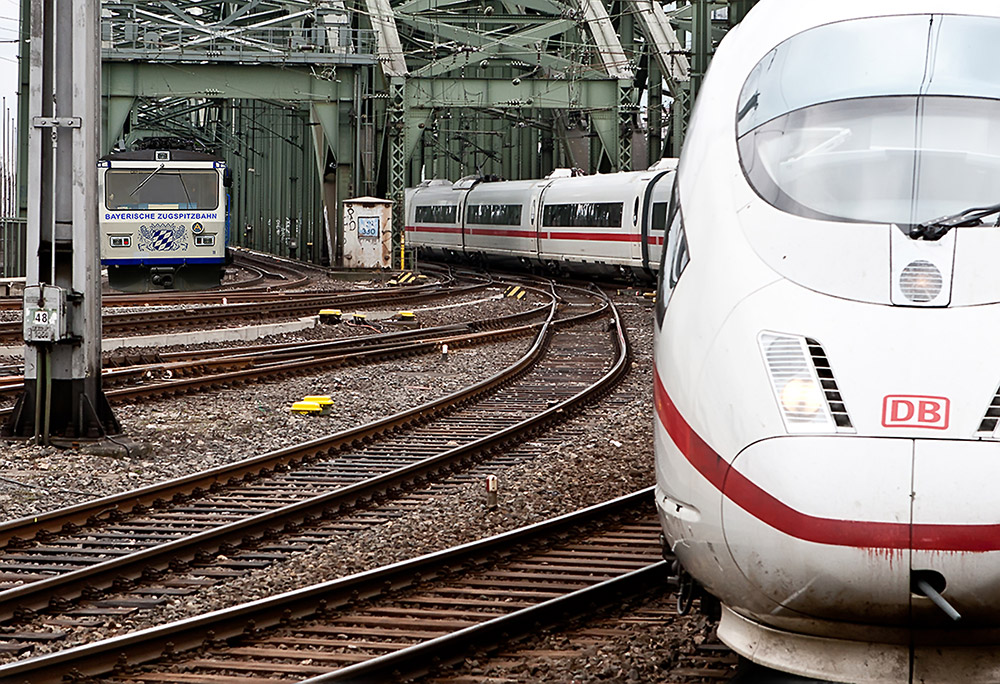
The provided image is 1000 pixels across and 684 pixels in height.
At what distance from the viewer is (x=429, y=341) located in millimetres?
18500

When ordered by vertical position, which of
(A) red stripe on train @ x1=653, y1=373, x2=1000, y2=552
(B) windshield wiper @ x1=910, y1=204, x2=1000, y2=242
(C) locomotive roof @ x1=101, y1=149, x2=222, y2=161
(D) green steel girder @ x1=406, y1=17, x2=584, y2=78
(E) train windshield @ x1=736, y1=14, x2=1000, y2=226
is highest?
(D) green steel girder @ x1=406, y1=17, x2=584, y2=78

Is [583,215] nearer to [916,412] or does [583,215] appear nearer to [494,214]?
[494,214]

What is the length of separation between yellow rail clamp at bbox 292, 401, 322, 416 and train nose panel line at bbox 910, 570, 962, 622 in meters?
9.08

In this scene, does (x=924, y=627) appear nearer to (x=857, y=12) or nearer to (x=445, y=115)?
(x=857, y=12)

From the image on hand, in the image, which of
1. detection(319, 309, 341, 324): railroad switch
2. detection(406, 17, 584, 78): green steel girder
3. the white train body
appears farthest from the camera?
detection(406, 17, 584, 78): green steel girder

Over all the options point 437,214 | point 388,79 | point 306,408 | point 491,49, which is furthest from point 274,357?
point 437,214

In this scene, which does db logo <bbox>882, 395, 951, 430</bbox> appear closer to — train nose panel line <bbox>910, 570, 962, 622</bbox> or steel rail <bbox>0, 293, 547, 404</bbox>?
train nose panel line <bbox>910, 570, 962, 622</bbox>

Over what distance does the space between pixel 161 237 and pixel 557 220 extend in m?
10.7

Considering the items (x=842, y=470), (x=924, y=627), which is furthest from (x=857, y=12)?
(x=924, y=627)

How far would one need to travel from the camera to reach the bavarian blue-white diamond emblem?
25.6m

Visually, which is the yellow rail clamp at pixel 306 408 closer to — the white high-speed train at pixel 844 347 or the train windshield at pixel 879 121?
the white high-speed train at pixel 844 347

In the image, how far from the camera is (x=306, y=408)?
1243 cm

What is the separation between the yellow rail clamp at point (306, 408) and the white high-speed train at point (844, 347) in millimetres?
7826

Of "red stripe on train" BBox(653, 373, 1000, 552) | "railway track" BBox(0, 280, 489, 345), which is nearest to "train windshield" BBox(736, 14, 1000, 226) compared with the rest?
"red stripe on train" BBox(653, 373, 1000, 552)
